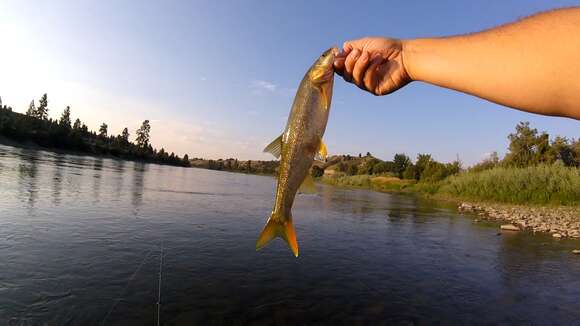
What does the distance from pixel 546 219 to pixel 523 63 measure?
67.2ft

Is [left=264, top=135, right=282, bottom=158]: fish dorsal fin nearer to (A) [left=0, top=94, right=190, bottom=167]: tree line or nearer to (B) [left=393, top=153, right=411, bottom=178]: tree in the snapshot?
(B) [left=393, top=153, right=411, bottom=178]: tree

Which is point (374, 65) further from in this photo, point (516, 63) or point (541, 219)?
point (541, 219)

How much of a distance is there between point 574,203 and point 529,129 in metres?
24.0

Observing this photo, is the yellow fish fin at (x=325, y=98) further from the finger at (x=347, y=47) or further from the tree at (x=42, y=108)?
the tree at (x=42, y=108)

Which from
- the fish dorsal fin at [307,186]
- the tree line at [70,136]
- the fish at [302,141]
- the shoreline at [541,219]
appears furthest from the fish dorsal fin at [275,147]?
the tree line at [70,136]

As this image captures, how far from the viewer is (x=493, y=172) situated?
101 ft

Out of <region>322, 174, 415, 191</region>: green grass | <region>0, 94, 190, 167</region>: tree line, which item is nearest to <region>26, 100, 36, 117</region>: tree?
<region>0, 94, 190, 167</region>: tree line

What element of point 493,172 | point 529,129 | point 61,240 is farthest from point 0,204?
point 529,129

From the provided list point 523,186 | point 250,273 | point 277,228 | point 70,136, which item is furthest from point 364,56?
point 70,136

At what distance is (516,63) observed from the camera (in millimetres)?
1692

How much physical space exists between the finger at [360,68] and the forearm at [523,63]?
76 centimetres

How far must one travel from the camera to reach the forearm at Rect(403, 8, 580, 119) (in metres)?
1.50

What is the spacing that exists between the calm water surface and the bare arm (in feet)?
15.7

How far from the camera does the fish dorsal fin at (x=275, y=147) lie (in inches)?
132
